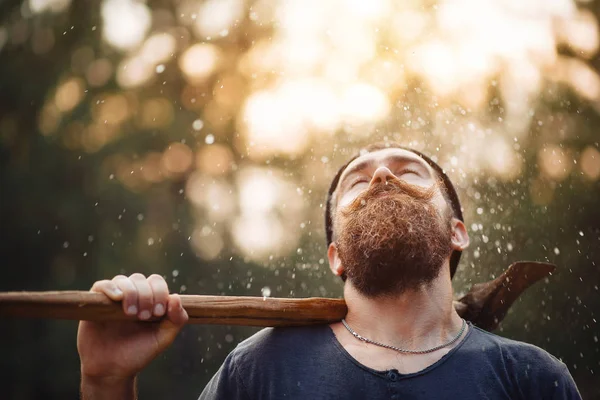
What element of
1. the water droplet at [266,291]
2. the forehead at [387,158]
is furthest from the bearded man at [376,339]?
the water droplet at [266,291]

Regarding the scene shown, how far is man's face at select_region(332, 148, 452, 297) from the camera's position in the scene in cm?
339

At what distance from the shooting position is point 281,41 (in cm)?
1645

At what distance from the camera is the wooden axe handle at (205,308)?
2461 millimetres

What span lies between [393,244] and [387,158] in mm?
768

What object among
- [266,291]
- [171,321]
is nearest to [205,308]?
[171,321]

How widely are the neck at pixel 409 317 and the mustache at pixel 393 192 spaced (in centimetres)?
47

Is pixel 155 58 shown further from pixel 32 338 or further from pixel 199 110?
pixel 32 338

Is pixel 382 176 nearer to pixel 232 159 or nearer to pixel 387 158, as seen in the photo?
pixel 387 158

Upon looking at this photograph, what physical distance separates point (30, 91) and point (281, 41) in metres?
6.45

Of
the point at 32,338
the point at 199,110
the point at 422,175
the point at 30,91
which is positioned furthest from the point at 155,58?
the point at 422,175

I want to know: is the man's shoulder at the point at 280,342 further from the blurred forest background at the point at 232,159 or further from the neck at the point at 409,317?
the blurred forest background at the point at 232,159

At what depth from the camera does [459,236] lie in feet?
13.0

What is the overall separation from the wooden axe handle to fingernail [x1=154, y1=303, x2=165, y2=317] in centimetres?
9

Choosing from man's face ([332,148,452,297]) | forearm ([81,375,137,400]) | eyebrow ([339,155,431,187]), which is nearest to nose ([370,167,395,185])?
man's face ([332,148,452,297])
